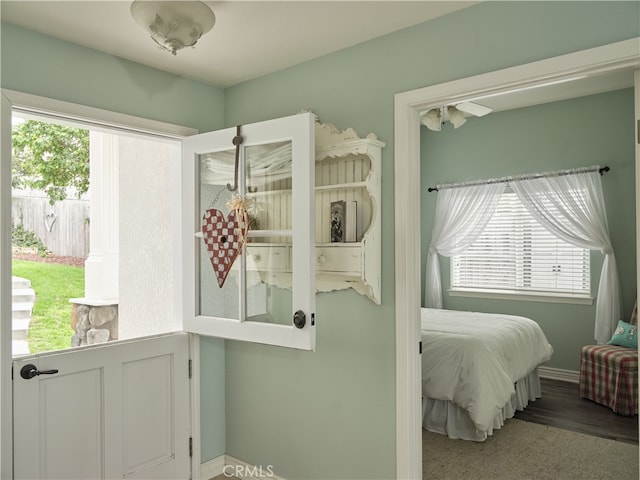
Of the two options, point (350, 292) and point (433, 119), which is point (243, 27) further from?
point (433, 119)

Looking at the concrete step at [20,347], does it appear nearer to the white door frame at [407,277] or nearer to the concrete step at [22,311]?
the concrete step at [22,311]

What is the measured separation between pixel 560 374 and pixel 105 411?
4485mm

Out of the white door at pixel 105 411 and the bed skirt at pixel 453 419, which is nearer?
the white door at pixel 105 411

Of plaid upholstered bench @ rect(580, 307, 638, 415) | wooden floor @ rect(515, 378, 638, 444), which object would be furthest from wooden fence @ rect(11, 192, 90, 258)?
plaid upholstered bench @ rect(580, 307, 638, 415)

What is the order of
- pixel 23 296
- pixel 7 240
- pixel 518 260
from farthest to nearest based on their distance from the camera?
pixel 518 260, pixel 23 296, pixel 7 240

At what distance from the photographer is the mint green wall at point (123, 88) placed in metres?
2.21

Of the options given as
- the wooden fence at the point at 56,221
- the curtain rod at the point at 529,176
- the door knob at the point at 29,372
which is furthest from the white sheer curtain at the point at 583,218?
the door knob at the point at 29,372

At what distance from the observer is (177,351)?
9.53 ft

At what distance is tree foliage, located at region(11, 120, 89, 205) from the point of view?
4.32 m

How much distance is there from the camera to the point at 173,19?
188cm

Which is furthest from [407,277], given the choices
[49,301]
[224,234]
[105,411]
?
[49,301]

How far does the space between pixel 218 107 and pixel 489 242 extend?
3701 mm

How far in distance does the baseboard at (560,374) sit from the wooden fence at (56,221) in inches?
193

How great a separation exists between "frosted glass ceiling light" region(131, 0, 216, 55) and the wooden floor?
12.5 feet
